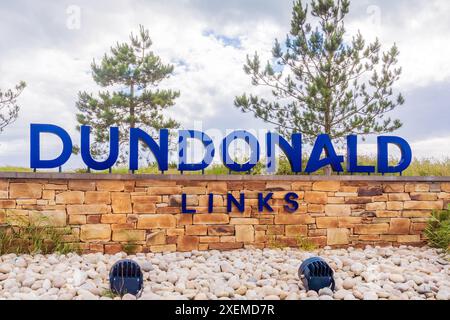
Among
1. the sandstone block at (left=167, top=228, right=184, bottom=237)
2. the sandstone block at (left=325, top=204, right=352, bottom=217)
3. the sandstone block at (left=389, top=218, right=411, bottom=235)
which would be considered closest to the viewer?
the sandstone block at (left=167, top=228, right=184, bottom=237)

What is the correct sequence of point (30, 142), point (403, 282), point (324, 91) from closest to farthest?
point (403, 282) < point (30, 142) < point (324, 91)

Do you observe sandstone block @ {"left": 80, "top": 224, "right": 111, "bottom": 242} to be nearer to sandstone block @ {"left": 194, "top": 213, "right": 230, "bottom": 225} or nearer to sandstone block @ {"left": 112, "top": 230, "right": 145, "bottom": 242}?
sandstone block @ {"left": 112, "top": 230, "right": 145, "bottom": 242}

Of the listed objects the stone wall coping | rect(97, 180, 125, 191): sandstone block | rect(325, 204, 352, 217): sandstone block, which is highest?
the stone wall coping

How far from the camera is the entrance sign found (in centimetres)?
608

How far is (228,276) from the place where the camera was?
489cm

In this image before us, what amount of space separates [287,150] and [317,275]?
2723mm

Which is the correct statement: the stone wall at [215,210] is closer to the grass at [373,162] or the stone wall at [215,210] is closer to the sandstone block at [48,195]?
the sandstone block at [48,195]

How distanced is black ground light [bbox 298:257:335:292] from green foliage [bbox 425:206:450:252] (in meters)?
3.08

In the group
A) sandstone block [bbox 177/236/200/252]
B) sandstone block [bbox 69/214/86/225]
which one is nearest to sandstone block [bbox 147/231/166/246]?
sandstone block [bbox 177/236/200/252]

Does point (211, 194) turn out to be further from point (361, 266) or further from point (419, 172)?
point (419, 172)

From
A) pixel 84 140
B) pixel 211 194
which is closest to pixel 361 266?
pixel 211 194

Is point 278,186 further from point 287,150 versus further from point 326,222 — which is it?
point 326,222
